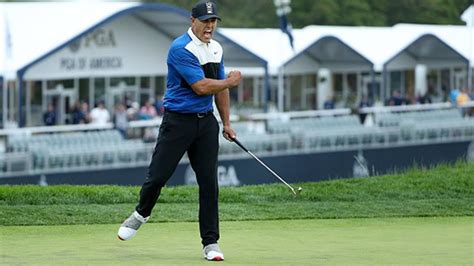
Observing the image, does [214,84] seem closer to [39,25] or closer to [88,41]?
[39,25]

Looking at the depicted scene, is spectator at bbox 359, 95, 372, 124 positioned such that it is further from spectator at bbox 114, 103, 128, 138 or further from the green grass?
the green grass

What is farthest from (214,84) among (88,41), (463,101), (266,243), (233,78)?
(463,101)

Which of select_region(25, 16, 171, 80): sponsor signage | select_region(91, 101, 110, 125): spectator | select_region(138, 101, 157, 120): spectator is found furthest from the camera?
select_region(25, 16, 171, 80): sponsor signage

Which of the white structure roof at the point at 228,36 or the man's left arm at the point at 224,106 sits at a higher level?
the white structure roof at the point at 228,36

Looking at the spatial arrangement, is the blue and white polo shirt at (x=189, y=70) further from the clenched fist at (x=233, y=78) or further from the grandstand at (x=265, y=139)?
the grandstand at (x=265, y=139)

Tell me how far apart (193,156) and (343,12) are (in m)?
46.1

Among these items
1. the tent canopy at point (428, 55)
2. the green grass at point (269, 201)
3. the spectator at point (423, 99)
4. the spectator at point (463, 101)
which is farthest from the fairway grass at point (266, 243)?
the spectator at point (423, 99)

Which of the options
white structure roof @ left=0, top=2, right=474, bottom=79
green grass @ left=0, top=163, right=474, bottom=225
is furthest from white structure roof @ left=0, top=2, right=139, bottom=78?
green grass @ left=0, top=163, right=474, bottom=225

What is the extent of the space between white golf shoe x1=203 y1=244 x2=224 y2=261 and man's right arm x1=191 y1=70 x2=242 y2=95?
3.10 feet

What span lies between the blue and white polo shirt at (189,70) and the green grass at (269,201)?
198 cm

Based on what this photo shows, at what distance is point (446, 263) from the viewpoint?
297 inches

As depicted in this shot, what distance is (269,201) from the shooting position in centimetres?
1148

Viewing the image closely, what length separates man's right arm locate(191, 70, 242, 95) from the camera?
7.88 m

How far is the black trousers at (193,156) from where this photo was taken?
26.8ft
